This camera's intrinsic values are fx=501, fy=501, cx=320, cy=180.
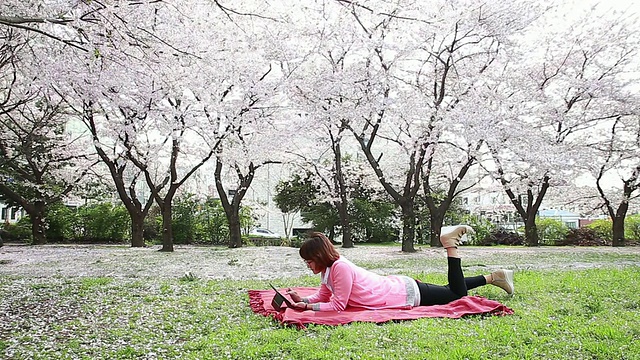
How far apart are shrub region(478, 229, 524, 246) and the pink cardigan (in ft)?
56.0

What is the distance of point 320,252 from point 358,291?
19.3 inches

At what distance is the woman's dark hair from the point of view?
4.45 m

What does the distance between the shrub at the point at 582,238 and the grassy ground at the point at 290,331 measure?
1545cm

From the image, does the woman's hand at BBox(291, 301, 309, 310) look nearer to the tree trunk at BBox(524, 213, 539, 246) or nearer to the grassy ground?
the grassy ground

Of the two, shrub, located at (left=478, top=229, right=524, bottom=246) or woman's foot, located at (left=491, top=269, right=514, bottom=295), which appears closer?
woman's foot, located at (left=491, top=269, right=514, bottom=295)

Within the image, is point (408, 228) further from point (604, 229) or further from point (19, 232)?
point (19, 232)

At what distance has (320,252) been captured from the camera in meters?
4.45

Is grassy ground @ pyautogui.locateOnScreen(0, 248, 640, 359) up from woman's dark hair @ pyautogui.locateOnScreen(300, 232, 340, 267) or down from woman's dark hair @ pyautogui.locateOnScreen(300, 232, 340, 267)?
down

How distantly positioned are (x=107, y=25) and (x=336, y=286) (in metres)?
3.89

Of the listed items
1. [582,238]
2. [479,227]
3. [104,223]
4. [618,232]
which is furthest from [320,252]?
[104,223]

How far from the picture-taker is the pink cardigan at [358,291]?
14.4 ft

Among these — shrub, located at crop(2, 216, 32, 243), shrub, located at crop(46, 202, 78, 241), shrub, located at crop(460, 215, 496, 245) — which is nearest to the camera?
shrub, located at crop(46, 202, 78, 241)

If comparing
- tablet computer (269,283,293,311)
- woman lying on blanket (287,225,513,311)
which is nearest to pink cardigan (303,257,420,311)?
woman lying on blanket (287,225,513,311)

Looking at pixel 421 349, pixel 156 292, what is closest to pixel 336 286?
pixel 421 349
